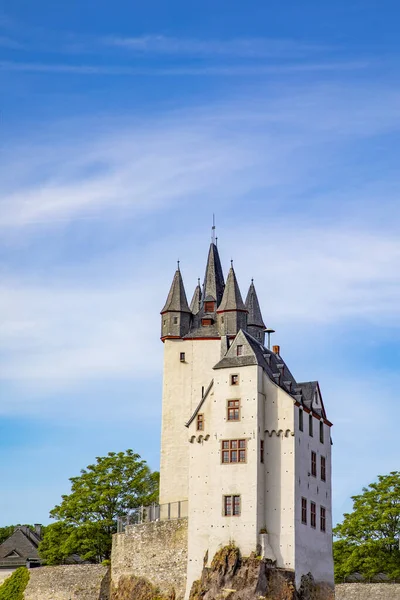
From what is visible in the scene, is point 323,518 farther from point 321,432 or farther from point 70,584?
point 70,584

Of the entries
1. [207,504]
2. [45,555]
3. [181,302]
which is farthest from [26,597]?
[181,302]

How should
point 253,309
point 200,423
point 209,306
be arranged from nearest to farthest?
point 200,423
point 209,306
point 253,309

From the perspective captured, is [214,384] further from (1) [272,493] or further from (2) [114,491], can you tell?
(2) [114,491]

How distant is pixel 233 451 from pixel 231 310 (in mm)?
16486

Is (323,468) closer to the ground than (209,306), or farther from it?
closer to the ground

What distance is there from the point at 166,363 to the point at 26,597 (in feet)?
70.0

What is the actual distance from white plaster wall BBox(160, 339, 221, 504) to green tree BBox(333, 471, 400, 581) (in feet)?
48.8

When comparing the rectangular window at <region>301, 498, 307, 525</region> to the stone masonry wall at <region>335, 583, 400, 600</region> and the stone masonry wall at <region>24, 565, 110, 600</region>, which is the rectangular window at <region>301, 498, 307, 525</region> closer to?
the stone masonry wall at <region>335, 583, 400, 600</region>

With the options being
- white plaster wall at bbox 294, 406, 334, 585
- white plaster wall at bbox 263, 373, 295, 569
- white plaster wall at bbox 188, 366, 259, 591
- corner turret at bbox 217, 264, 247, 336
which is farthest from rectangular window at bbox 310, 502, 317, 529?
corner turret at bbox 217, 264, 247, 336

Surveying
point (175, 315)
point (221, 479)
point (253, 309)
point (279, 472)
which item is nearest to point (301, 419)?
point (279, 472)

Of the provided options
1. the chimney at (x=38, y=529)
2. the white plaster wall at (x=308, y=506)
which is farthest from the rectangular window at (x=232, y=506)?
the chimney at (x=38, y=529)

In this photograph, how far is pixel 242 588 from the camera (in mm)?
73625

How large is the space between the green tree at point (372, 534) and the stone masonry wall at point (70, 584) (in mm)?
19105

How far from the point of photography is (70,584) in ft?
288
